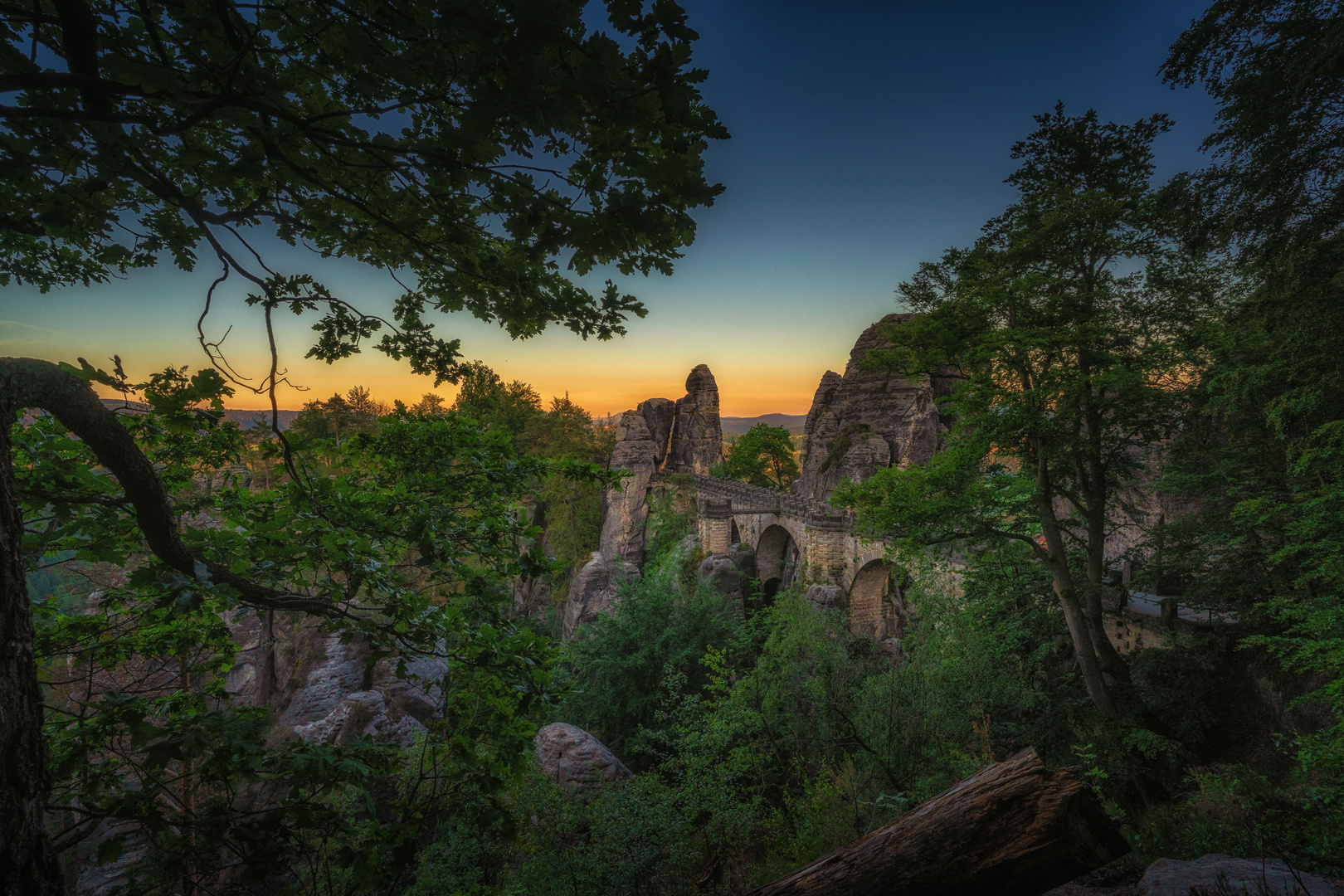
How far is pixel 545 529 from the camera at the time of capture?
324 inches

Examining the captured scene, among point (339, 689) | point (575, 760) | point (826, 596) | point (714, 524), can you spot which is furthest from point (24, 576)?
point (714, 524)

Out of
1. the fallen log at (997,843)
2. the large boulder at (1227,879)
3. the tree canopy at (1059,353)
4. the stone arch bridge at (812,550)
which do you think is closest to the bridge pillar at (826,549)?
the stone arch bridge at (812,550)

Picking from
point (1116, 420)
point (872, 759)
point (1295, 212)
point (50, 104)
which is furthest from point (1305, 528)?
point (50, 104)

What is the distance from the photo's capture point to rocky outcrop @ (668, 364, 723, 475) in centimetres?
3434

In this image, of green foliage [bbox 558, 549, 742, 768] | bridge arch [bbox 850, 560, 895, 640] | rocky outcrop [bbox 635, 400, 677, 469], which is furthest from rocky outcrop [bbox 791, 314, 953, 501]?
green foliage [bbox 558, 549, 742, 768]

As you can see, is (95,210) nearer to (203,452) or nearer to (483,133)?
(203,452)

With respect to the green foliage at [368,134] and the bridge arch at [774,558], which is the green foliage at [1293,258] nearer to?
the green foliage at [368,134]

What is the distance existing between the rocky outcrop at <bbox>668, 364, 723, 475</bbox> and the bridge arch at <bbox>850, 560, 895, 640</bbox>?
56.2ft

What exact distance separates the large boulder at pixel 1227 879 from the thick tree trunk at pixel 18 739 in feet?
18.3

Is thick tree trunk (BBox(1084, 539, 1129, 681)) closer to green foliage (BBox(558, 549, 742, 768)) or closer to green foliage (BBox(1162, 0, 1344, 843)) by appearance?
green foliage (BBox(1162, 0, 1344, 843))

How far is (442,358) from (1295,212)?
9399 millimetres

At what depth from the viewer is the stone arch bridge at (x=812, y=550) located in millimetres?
17000

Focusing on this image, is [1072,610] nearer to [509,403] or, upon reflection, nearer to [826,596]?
[826,596]

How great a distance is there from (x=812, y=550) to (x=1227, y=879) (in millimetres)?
15169
